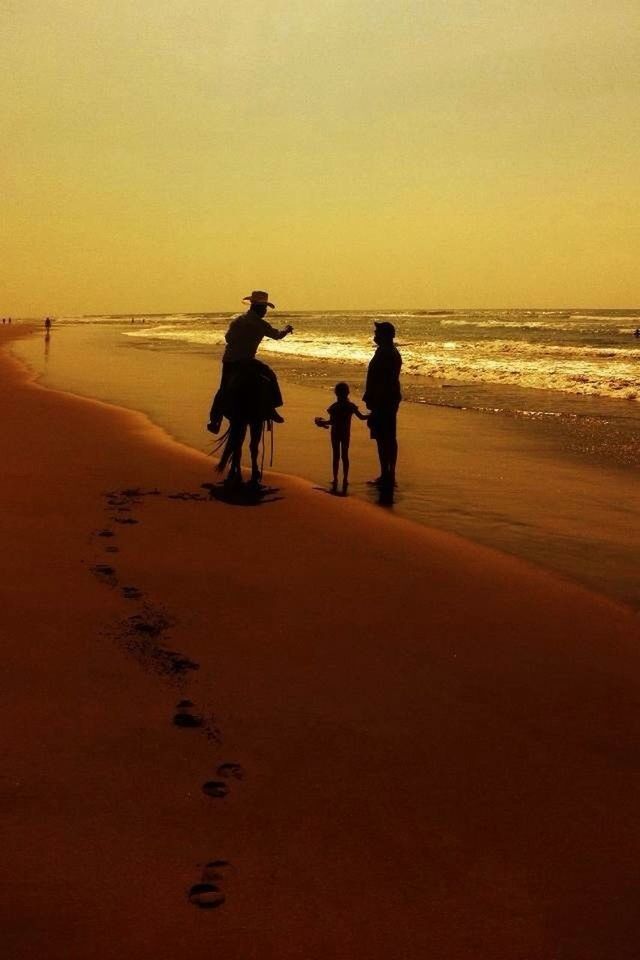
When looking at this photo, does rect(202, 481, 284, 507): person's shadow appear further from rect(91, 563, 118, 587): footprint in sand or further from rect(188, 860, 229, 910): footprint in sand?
rect(188, 860, 229, 910): footprint in sand

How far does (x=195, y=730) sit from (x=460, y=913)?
58.9 inches

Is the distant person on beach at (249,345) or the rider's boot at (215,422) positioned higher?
the distant person on beach at (249,345)

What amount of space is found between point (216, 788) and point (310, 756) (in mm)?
479

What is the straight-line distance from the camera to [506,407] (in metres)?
20.3

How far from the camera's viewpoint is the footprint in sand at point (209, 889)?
8.69ft

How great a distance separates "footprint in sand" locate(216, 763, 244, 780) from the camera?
3.42 metres

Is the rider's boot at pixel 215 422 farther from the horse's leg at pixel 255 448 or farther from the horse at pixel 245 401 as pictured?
the horse's leg at pixel 255 448

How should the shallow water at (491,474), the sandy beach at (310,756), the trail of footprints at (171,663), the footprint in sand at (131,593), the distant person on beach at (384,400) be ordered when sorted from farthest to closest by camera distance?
the distant person on beach at (384,400) → the shallow water at (491,474) → the footprint in sand at (131,593) → the trail of footprints at (171,663) → the sandy beach at (310,756)

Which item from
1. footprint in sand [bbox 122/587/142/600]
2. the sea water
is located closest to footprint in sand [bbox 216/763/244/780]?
footprint in sand [bbox 122/587/142/600]

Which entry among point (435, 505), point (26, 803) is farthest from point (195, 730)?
point (435, 505)

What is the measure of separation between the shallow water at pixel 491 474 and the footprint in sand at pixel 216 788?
12.2 feet

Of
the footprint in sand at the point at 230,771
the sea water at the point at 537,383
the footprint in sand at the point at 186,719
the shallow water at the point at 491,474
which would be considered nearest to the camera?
the footprint in sand at the point at 230,771

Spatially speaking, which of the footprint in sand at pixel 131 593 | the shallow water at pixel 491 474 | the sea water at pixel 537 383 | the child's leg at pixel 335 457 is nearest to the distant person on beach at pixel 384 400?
the shallow water at pixel 491 474

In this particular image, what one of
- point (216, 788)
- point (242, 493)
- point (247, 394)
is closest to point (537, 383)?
point (247, 394)
